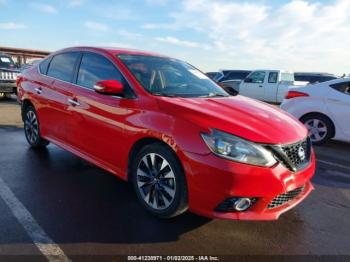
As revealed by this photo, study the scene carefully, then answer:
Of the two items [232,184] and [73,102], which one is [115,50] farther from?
[232,184]

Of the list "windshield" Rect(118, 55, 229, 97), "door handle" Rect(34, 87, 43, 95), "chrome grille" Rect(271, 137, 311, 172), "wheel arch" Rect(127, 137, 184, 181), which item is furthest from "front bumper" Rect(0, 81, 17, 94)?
"chrome grille" Rect(271, 137, 311, 172)

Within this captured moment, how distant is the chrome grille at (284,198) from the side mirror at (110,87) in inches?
74.2

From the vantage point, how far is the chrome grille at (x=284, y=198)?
10.3ft

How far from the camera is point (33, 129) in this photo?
5.71m

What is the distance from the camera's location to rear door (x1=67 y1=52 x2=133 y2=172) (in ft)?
12.5

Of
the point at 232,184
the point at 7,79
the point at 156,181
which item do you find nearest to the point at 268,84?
the point at 7,79

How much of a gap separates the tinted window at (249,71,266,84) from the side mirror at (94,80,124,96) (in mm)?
14154

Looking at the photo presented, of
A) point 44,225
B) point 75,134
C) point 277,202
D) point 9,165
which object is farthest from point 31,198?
point 277,202

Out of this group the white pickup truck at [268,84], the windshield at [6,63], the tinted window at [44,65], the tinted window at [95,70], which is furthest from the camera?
the white pickup truck at [268,84]

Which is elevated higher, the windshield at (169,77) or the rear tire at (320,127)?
the windshield at (169,77)

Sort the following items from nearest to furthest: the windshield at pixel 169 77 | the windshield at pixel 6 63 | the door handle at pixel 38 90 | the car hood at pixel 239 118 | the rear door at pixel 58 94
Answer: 1. the car hood at pixel 239 118
2. the windshield at pixel 169 77
3. the rear door at pixel 58 94
4. the door handle at pixel 38 90
5. the windshield at pixel 6 63

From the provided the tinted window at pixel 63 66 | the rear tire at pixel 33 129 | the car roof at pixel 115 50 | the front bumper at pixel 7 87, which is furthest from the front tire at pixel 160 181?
the front bumper at pixel 7 87

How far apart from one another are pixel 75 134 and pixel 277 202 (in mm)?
2623

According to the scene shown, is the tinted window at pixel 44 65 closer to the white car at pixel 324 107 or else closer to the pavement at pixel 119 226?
the pavement at pixel 119 226
